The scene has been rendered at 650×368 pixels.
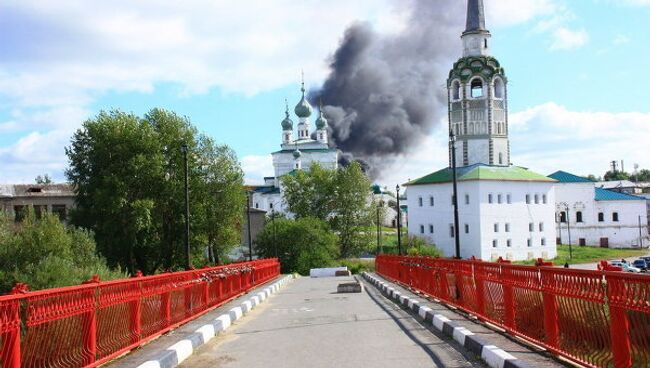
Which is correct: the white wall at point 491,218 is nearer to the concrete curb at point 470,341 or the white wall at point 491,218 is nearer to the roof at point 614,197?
the roof at point 614,197

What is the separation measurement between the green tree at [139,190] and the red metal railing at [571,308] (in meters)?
37.7

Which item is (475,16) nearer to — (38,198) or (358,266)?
(358,266)

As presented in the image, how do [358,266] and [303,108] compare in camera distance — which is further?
[303,108]

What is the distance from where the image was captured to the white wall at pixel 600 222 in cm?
10419

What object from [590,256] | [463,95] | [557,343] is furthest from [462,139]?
[557,343]

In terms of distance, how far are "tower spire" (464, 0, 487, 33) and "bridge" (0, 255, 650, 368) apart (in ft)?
255

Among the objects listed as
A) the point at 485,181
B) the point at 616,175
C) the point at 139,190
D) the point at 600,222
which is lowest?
the point at 600,222

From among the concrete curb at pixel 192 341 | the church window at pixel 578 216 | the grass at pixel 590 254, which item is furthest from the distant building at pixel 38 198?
the church window at pixel 578 216

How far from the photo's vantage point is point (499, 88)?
92.2 m

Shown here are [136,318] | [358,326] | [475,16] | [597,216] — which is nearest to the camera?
[136,318]

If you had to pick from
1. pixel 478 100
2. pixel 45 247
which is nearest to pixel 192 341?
pixel 45 247

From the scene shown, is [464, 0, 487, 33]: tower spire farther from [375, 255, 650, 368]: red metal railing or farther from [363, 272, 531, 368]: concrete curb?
[375, 255, 650, 368]: red metal railing

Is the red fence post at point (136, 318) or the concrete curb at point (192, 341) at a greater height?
the red fence post at point (136, 318)

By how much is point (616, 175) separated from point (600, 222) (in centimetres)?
8535
